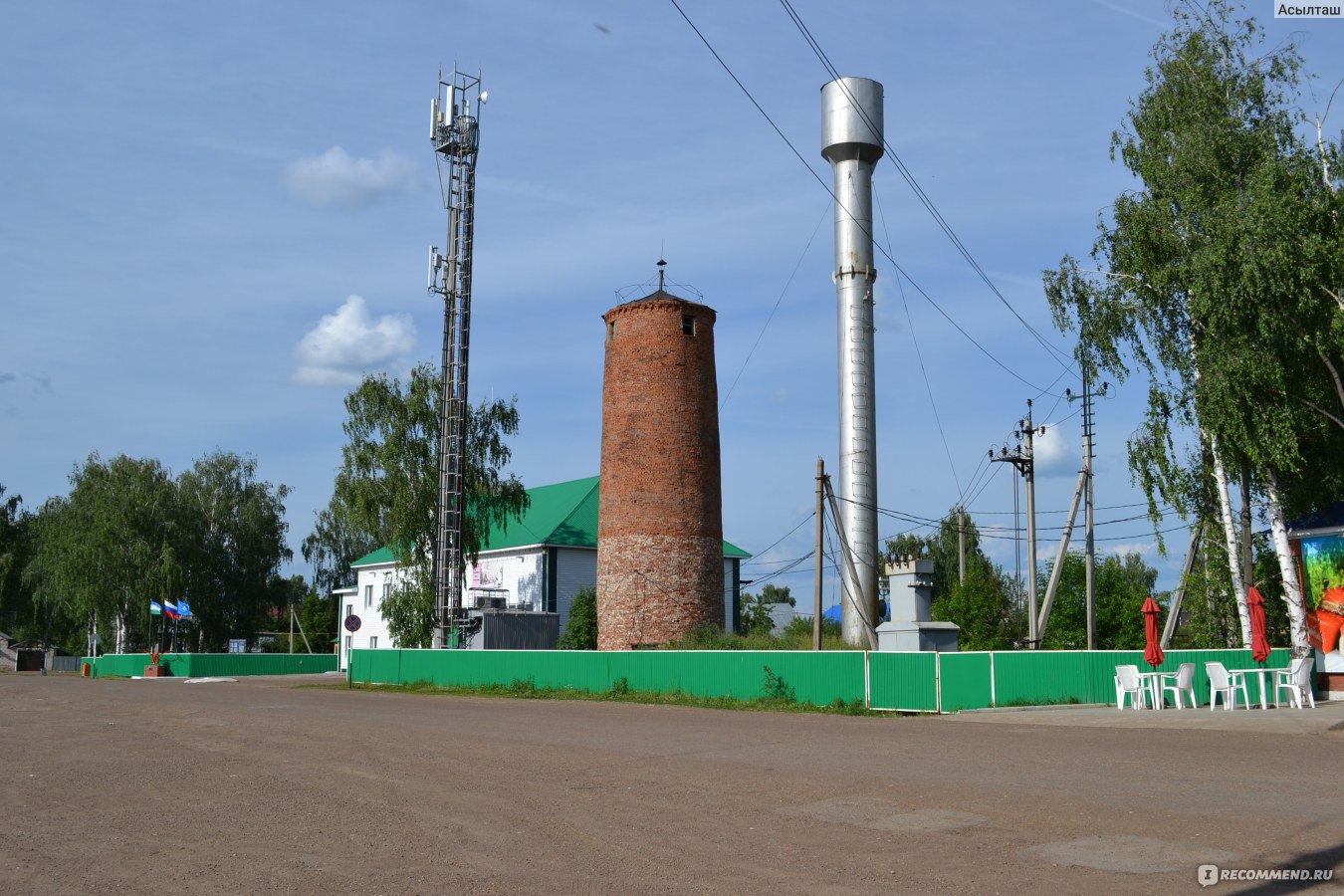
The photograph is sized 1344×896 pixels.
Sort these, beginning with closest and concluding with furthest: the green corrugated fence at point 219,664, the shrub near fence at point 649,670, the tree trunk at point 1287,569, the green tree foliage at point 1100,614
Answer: the tree trunk at point 1287,569
the shrub near fence at point 649,670
the green tree foliage at point 1100,614
the green corrugated fence at point 219,664

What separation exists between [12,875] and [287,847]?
1661 mm

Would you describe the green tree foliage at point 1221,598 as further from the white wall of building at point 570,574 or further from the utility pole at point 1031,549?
the white wall of building at point 570,574

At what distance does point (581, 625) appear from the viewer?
42125 mm

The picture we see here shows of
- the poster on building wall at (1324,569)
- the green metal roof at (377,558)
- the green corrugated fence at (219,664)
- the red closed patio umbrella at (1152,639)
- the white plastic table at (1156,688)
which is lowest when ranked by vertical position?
the green corrugated fence at (219,664)

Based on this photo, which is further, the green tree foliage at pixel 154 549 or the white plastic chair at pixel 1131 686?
the green tree foliage at pixel 154 549

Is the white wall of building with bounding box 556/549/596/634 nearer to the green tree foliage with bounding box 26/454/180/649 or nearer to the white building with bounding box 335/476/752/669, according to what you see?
the white building with bounding box 335/476/752/669

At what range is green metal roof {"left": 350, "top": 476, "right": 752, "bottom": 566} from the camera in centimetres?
4681

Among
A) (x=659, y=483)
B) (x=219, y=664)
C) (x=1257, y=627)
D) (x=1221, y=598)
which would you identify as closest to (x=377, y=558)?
(x=219, y=664)

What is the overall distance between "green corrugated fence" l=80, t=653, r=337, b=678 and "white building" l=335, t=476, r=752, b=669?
289 centimetres

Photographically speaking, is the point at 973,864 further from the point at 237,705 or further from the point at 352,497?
the point at 352,497

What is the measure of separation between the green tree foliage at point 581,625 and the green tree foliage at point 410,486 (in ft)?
14.5

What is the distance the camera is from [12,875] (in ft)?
23.0

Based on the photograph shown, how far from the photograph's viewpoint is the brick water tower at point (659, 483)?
118 feet

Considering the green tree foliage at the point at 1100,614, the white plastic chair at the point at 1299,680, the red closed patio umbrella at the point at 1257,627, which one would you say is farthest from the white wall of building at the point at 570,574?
the white plastic chair at the point at 1299,680
